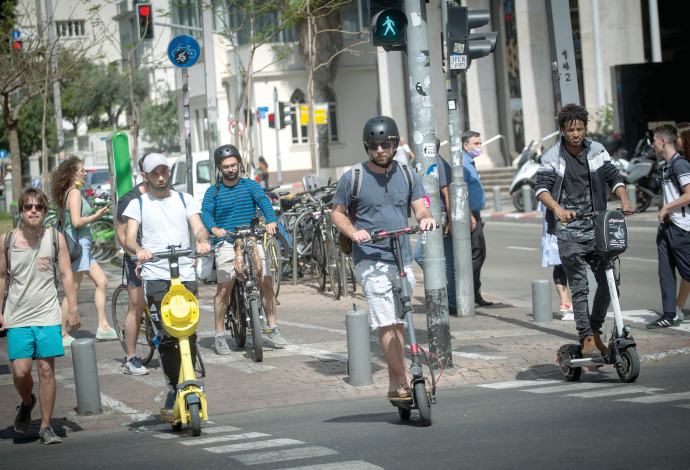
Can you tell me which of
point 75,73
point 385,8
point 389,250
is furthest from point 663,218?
point 75,73

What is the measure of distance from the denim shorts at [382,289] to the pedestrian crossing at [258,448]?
100cm

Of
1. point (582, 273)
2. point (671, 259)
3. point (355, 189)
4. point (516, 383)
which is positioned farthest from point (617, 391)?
point (671, 259)

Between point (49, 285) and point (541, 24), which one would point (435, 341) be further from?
point (541, 24)

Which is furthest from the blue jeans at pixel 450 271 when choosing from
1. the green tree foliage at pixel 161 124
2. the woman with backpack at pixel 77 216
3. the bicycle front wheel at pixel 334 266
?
the green tree foliage at pixel 161 124

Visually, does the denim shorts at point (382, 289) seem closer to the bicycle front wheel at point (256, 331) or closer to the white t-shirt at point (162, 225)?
the white t-shirt at point (162, 225)

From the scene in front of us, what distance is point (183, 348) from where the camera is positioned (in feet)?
23.4

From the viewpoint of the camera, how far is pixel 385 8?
28.7 ft

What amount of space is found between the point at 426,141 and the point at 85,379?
3352mm

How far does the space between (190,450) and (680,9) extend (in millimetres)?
32611

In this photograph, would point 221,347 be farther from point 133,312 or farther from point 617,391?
point 617,391

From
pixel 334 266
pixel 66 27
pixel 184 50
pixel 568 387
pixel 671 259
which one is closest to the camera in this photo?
pixel 568 387

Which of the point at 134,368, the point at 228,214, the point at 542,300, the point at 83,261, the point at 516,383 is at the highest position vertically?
the point at 228,214

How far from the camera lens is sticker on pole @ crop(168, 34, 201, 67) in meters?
14.4

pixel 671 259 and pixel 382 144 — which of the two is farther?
pixel 671 259
